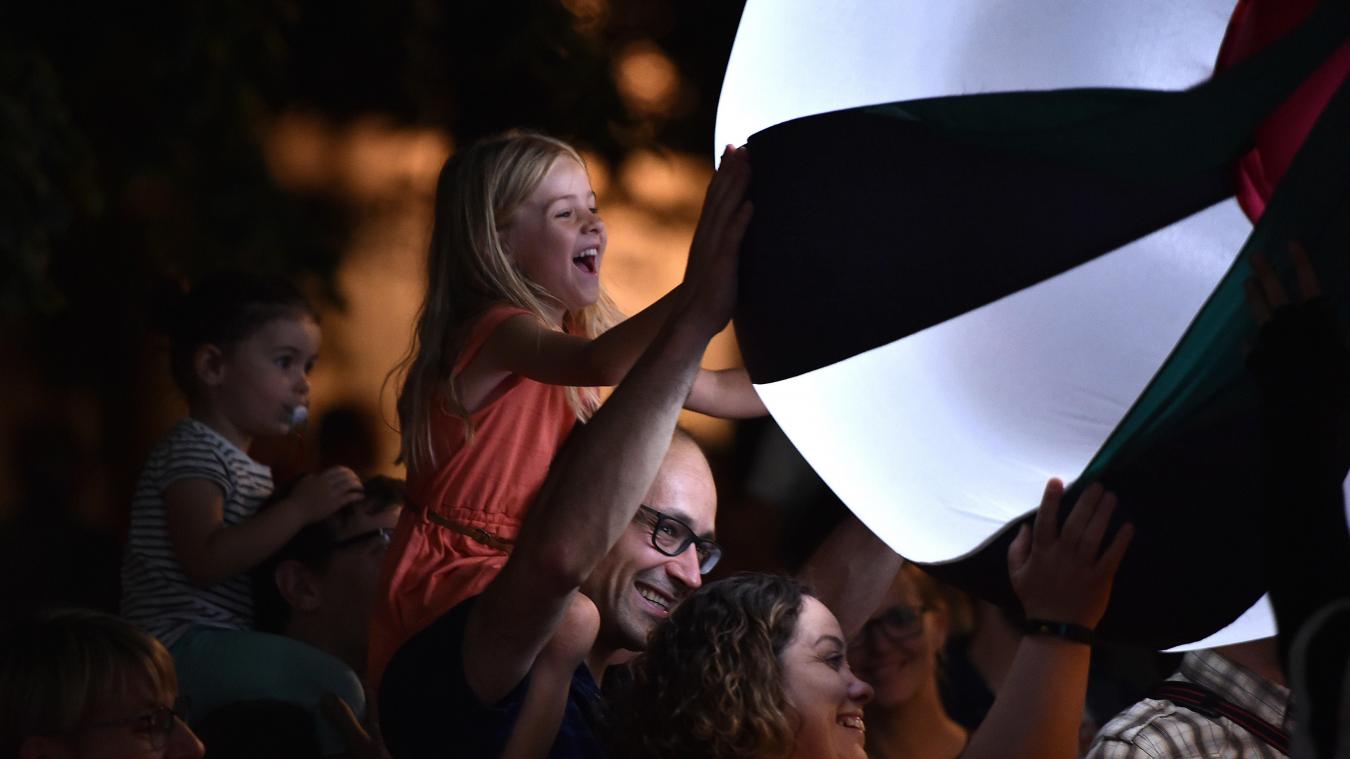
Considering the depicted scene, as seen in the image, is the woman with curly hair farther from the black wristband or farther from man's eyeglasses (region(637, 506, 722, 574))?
man's eyeglasses (region(637, 506, 722, 574))

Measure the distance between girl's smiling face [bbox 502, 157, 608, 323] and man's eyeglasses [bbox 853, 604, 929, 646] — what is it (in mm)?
1384

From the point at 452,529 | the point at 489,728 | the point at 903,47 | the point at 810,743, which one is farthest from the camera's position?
the point at 452,529

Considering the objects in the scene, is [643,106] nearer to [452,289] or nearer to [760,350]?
[452,289]

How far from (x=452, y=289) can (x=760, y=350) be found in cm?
89

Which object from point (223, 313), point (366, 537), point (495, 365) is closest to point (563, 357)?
point (495, 365)

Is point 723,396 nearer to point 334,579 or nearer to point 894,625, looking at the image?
point 334,579

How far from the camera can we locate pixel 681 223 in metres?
5.96

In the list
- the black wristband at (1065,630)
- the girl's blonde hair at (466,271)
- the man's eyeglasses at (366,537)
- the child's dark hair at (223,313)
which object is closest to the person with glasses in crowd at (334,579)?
the man's eyeglasses at (366,537)

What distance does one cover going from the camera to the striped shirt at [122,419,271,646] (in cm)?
317

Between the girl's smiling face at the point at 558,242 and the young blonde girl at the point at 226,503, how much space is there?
810 millimetres

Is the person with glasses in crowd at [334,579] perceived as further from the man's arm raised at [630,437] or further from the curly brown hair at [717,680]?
the man's arm raised at [630,437]

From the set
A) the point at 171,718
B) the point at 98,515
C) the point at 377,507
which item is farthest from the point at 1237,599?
the point at 98,515

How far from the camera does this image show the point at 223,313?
3.40 meters

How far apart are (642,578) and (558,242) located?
528 mm
